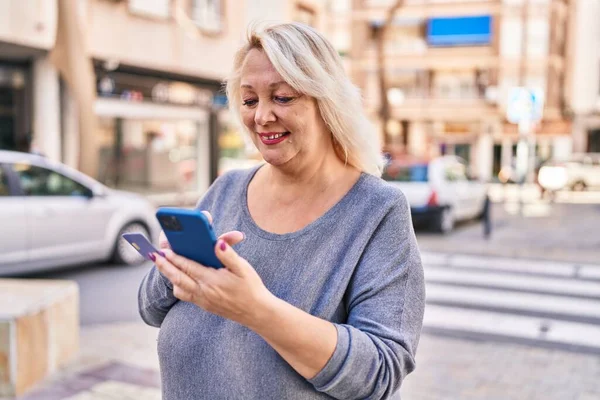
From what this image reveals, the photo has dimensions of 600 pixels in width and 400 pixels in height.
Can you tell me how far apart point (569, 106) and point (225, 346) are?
134 ft

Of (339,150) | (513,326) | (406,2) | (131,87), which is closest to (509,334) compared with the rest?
(513,326)

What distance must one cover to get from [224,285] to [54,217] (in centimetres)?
774

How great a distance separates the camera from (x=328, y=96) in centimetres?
156

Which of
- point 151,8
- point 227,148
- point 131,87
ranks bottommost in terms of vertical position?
point 227,148

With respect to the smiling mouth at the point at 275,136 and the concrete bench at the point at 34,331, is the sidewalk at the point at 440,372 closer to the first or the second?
the concrete bench at the point at 34,331

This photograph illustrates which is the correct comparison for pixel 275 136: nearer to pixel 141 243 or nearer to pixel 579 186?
pixel 141 243

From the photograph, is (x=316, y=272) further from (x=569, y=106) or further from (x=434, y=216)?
(x=569, y=106)

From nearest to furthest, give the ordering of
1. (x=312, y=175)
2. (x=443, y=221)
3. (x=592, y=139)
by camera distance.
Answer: (x=312, y=175) → (x=443, y=221) → (x=592, y=139)

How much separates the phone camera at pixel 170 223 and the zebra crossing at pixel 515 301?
5.35m

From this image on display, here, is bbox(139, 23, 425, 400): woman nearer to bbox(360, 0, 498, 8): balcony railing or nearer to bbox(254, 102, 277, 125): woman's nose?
bbox(254, 102, 277, 125): woman's nose

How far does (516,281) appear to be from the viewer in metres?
8.88

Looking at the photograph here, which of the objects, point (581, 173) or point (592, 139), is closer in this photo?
point (581, 173)

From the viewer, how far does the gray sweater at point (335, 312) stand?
1429 millimetres

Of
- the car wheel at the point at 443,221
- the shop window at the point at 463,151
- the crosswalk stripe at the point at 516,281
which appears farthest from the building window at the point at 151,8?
the shop window at the point at 463,151
